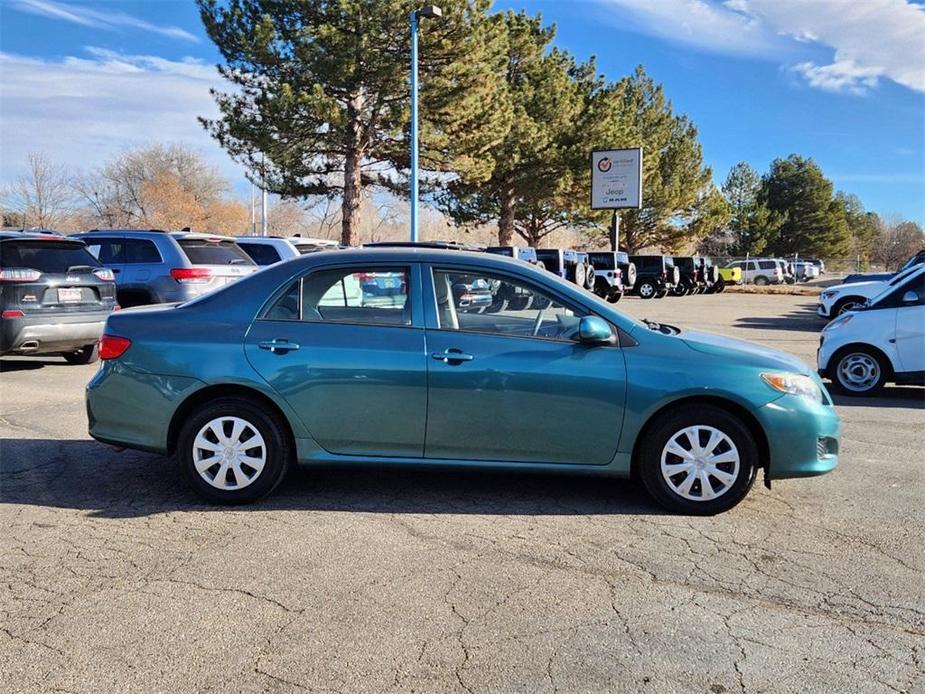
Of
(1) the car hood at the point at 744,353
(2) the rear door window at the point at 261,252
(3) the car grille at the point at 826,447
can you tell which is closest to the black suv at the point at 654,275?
(2) the rear door window at the point at 261,252

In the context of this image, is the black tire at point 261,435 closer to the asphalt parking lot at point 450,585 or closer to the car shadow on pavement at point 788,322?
the asphalt parking lot at point 450,585

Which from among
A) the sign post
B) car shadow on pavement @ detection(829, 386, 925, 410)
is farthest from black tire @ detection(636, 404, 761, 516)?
the sign post

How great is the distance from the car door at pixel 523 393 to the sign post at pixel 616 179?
1230 inches

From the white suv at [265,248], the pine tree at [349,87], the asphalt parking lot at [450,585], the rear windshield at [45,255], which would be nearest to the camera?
the asphalt parking lot at [450,585]

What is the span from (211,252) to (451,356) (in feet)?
26.0

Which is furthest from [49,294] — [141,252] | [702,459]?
[702,459]

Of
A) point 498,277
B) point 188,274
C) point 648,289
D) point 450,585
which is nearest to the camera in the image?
point 450,585

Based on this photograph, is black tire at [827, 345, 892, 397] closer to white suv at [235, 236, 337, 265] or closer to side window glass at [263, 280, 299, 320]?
side window glass at [263, 280, 299, 320]

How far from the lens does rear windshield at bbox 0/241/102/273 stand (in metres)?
9.17

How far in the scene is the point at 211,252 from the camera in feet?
37.5

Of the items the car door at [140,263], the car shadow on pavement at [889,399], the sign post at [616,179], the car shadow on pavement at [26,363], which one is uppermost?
the sign post at [616,179]

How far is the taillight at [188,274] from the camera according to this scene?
11.0m

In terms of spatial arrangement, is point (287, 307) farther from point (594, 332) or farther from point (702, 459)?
point (702, 459)

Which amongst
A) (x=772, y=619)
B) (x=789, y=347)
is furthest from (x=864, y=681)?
(x=789, y=347)
